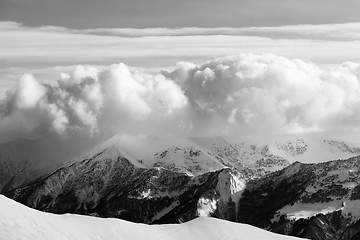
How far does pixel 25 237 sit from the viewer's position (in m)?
196

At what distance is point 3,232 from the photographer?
635ft

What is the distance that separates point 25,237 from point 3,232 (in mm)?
6182
